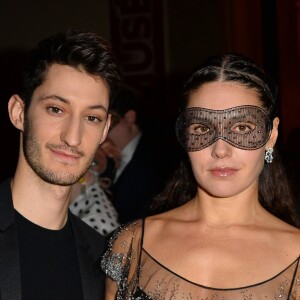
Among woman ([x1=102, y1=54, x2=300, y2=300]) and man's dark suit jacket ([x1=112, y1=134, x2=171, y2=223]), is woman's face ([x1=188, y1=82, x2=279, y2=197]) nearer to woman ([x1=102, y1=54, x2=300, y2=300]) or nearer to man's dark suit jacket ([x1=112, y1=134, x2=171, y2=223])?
woman ([x1=102, y1=54, x2=300, y2=300])

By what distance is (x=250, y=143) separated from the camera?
255 centimetres

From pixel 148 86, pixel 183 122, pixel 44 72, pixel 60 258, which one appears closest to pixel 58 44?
pixel 44 72

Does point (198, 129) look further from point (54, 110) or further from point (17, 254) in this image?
point (17, 254)

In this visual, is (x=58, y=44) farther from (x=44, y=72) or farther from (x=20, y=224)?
(x=20, y=224)

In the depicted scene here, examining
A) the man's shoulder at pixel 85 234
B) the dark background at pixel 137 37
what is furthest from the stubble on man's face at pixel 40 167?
the dark background at pixel 137 37

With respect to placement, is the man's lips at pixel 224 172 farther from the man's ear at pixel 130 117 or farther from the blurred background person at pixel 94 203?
the man's ear at pixel 130 117

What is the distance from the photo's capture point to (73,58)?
2730 millimetres

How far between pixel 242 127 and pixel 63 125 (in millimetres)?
674

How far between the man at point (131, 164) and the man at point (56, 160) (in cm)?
158

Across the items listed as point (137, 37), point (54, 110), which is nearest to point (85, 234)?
point (54, 110)

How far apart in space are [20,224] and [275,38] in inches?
146

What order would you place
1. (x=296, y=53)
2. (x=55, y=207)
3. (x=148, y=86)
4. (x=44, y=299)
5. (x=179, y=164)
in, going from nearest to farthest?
(x=44, y=299), (x=55, y=207), (x=179, y=164), (x=296, y=53), (x=148, y=86)

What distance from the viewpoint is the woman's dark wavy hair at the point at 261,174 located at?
8.59 ft

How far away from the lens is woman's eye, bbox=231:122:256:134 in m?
2.56
